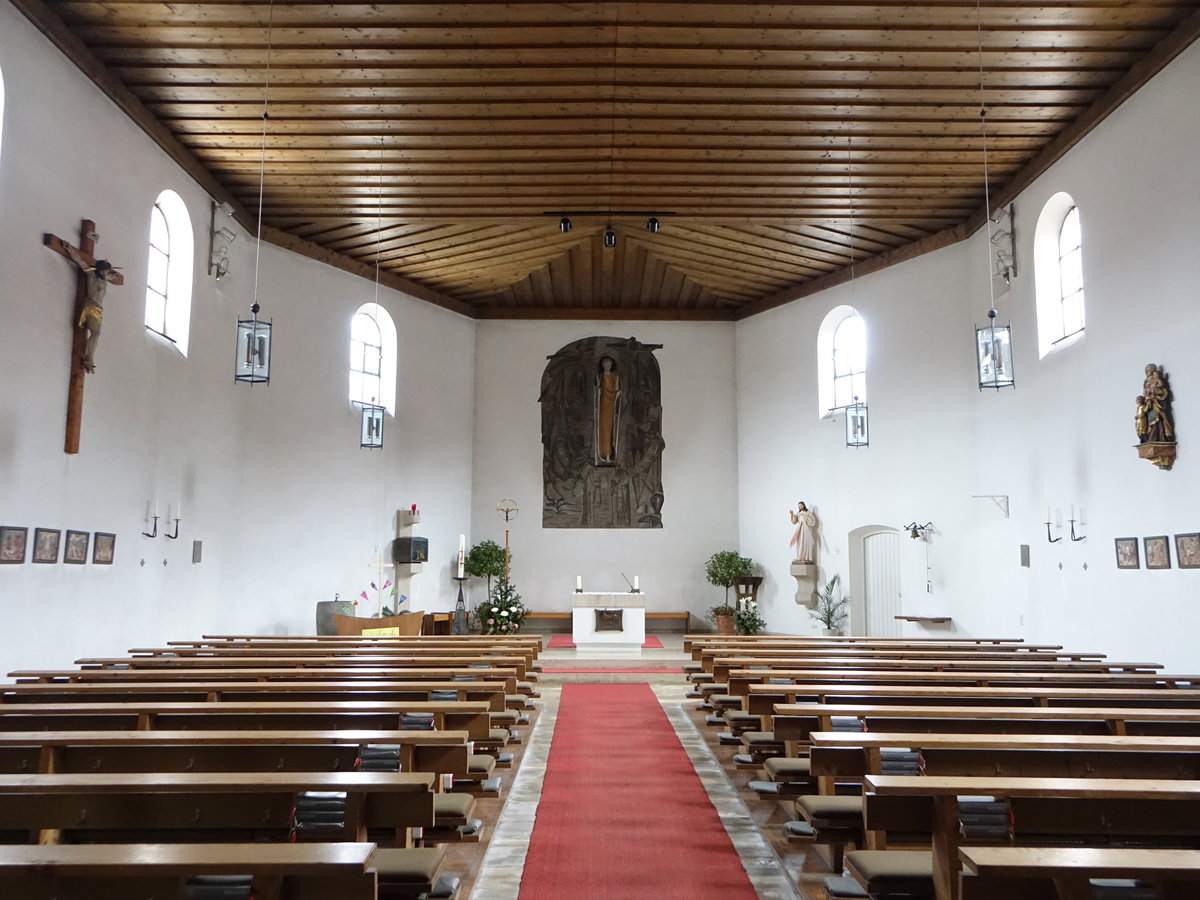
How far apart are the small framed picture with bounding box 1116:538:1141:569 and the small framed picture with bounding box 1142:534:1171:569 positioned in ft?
0.51

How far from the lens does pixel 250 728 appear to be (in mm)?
3613

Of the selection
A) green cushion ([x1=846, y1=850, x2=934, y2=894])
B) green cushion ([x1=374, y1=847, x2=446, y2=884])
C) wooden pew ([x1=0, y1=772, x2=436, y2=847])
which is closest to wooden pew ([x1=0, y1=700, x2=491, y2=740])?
green cushion ([x1=374, y1=847, x2=446, y2=884])

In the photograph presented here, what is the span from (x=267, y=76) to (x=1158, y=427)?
29.0 feet

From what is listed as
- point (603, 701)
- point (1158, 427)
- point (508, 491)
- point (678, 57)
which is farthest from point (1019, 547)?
point (508, 491)

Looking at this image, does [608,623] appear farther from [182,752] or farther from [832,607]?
[182,752]

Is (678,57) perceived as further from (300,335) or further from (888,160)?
(300,335)

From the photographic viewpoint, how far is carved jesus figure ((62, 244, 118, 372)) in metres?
7.41

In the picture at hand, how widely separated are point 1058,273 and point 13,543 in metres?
10.8

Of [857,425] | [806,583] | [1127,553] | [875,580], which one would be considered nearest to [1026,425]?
[857,425]

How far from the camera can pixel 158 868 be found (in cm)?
163

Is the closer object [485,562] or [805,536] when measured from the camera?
[805,536]

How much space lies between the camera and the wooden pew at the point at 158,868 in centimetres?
163

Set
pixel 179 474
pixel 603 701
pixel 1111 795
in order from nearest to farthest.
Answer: pixel 1111 795 < pixel 603 701 < pixel 179 474

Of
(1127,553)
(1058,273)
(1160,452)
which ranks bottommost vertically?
(1127,553)
